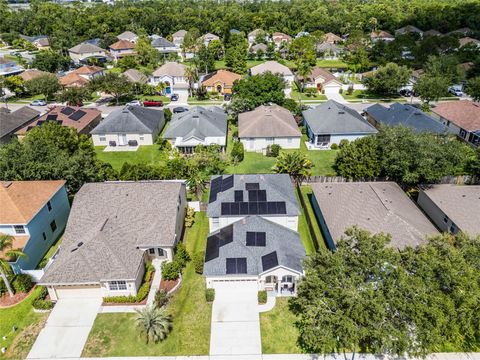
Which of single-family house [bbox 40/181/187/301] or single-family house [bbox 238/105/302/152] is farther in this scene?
single-family house [bbox 238/105/302/152]

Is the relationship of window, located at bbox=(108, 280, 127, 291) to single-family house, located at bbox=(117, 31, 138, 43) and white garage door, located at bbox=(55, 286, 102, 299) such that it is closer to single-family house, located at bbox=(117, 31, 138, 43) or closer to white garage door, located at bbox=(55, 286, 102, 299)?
white garage door, located at bbox=(55, 286, 102, 299)

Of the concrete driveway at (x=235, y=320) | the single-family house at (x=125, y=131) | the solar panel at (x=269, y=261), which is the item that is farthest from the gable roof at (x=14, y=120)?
the solar panel at (x=269, y=261)

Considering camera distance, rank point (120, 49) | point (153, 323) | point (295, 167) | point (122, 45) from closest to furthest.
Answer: point (153, 323) < point (295, 167) < point (120, 49) < point (122, 45)

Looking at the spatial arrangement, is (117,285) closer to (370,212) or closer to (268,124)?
(370,212)

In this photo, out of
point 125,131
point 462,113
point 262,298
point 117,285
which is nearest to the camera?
point 262,298

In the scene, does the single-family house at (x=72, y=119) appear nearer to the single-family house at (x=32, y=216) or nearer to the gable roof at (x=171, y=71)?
the single-family house at (x=32, y=216)

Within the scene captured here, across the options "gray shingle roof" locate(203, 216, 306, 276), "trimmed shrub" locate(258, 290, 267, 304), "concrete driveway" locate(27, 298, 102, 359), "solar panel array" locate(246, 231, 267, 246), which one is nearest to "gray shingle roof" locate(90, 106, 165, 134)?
"gray shingle roof" locate(203, 216, 306, 276)

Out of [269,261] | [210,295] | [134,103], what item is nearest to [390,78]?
[134,103]
